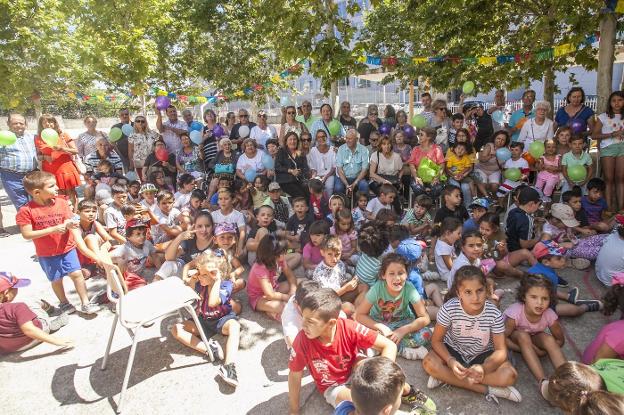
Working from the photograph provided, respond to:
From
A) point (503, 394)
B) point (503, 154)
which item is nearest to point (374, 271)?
point (503, 394)

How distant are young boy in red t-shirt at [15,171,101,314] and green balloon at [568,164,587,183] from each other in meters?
5.89

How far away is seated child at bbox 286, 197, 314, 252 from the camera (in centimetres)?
498

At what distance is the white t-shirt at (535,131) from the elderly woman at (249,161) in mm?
4235

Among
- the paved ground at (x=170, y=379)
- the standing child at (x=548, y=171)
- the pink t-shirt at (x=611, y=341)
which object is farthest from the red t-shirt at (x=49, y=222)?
the standing child at (x=548, y=171)

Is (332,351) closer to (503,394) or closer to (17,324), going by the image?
(503,394)

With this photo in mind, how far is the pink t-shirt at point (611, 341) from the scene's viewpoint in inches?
97.6

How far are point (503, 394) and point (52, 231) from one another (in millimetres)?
3906

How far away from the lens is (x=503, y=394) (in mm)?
2545

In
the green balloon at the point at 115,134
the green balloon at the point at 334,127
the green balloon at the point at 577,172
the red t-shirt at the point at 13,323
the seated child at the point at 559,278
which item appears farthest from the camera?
the green balloon at the point at 115,134

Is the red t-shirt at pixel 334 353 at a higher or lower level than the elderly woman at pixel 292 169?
lower

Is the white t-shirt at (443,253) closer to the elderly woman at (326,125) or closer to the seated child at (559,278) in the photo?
the seated child at (559,278)

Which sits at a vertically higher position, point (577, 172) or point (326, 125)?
point (326, 125)

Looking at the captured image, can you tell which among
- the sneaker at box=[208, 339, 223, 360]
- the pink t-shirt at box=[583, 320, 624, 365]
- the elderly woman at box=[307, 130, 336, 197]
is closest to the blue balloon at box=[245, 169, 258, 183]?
the elderly woman at box=[307, 130, 336, 197]

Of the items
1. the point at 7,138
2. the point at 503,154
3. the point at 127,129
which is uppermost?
the point at 127,129
